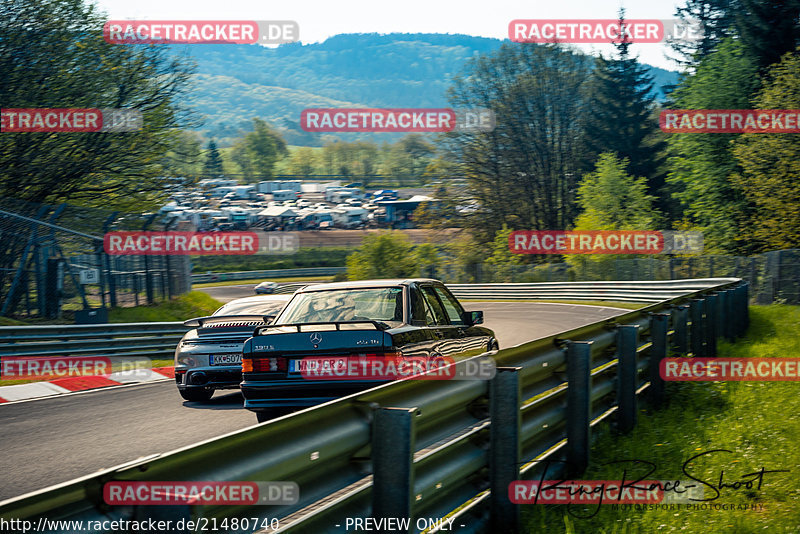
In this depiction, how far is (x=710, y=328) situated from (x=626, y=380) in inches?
203

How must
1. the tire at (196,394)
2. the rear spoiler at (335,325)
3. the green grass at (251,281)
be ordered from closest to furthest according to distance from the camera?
the rear spoiler at (335,325), the tire at (196,394), the green grass at (251,281)

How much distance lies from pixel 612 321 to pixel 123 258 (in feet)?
48.4

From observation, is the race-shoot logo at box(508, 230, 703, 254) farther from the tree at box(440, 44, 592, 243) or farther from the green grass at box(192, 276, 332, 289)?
the green grass at box(192, 276, 332, 289)

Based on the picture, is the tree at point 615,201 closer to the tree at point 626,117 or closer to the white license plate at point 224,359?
the tree at point 626,117

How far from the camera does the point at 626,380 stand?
6941mm

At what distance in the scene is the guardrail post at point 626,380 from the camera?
6.95 meters

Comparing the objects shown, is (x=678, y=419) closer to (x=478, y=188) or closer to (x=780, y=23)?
(x=780, y=23)

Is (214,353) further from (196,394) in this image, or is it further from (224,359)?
(196,394)

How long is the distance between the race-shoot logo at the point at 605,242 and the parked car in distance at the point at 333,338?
39.5 meters

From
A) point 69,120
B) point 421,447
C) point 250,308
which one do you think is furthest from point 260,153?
point 421,447

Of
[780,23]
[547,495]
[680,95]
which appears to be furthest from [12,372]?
[680,95]

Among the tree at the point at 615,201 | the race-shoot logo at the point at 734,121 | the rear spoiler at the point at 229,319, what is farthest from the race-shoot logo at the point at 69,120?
the tree at the point at 615,201

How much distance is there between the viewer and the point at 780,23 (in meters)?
40.5

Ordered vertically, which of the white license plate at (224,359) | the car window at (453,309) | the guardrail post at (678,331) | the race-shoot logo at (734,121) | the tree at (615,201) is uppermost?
the race-shoot logo at (734,121)
